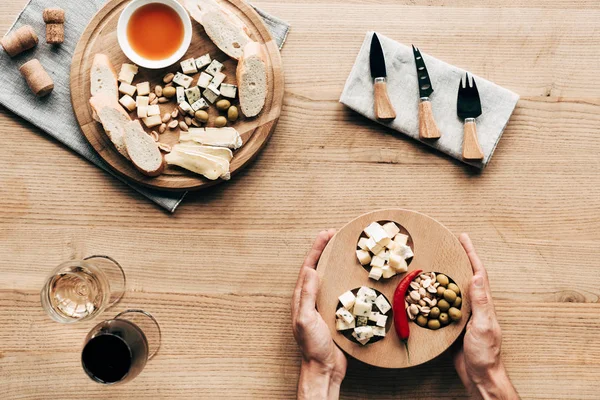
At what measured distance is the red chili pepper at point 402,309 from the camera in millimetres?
1316

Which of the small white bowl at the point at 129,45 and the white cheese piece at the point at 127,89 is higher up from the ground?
the small white bowl at the point at 129,45

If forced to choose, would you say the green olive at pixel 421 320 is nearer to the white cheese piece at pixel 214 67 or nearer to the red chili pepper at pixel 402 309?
the red chili pepper at pixel 402 309

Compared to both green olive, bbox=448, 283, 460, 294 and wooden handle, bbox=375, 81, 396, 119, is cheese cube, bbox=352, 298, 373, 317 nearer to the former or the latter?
green olive, bbox=448, 283, 460, 294

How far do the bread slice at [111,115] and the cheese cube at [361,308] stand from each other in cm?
69

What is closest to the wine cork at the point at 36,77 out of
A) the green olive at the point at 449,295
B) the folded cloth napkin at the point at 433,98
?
the folded cloth napkin at the point at 433,98

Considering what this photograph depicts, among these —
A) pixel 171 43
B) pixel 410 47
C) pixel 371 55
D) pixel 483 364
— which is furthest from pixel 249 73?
pixel 483 364

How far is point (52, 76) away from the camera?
141 centimetres

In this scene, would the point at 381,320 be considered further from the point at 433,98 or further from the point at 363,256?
the point at 433,98

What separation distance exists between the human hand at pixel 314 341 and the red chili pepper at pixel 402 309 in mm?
164

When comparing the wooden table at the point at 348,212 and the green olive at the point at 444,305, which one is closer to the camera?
the green olive at the point at 444,305

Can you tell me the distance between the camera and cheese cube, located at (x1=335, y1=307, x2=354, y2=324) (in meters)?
1.31

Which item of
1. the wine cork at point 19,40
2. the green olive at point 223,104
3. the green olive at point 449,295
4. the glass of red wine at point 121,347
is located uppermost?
the wine cork at point 19,40

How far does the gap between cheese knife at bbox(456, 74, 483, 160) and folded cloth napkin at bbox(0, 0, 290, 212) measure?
0.90 m

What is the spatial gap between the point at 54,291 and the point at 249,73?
0.73 m
